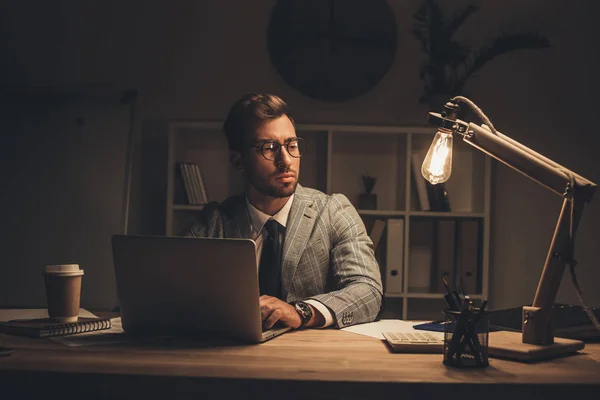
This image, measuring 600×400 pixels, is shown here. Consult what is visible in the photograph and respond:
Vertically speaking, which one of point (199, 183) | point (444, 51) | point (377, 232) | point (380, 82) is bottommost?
point (377, 232)

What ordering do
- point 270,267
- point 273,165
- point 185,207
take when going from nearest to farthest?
point 270,267 < point 273,165 < point 185,207

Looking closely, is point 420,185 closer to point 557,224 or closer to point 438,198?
point 438,198

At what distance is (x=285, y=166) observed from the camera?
2262mm

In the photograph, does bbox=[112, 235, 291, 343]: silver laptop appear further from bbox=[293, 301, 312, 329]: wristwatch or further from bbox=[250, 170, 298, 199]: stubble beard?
bbox=[250, 170, 298, 199]: stubble beard

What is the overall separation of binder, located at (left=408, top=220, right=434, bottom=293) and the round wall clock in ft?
2.61

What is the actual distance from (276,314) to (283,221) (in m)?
0.72

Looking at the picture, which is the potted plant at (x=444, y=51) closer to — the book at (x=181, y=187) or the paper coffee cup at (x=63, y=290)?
the book at (x=181, y=187)

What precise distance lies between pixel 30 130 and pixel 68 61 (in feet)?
1.48

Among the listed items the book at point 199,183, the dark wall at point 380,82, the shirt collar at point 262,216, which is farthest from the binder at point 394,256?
the shirt collar at point 262,216

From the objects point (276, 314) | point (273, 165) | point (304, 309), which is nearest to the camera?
point (276, 314)

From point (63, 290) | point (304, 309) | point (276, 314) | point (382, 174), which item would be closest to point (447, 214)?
point (382, 174)

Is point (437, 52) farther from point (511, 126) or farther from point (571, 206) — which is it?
point (571, 206)

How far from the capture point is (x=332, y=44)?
3.62 m

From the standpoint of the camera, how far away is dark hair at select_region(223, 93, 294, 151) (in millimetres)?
2352
